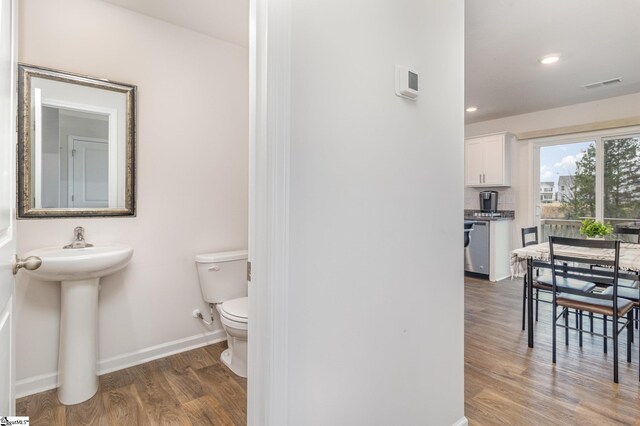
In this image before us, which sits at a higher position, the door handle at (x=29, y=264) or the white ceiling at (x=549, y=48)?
the white ceiling at (x=549, y=48)

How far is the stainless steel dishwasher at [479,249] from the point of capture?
4.74 m

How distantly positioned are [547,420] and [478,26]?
8.64 ft

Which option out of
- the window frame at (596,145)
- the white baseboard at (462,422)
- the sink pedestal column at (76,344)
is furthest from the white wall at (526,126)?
the sink pedestal column at (76,344)

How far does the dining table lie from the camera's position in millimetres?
2203

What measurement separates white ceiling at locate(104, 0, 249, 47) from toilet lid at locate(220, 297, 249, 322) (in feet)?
6.34

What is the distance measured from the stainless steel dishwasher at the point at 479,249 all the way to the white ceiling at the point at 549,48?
5.88ft

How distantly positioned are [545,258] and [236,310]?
235cm

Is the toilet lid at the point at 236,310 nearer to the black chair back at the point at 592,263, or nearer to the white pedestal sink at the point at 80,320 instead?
the white pedestal sink at the point at 80,320

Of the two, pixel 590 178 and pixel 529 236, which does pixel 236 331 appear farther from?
pixel 590 178

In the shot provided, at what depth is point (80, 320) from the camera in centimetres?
189

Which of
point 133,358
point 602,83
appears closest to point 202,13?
point 133,358

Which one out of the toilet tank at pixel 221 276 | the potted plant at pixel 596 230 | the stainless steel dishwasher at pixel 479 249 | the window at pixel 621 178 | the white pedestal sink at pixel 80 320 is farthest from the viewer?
the stainless steel dishwasher at pixel 479 249

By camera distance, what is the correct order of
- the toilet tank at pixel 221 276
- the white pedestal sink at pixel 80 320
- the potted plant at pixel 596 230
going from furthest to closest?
1. the potted plant at pixel 596 230
2. the toilet tank at pixel 221 276
3. the white pedestal sink at pixel 80 320

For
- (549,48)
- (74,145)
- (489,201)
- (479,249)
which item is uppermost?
(549,48)
